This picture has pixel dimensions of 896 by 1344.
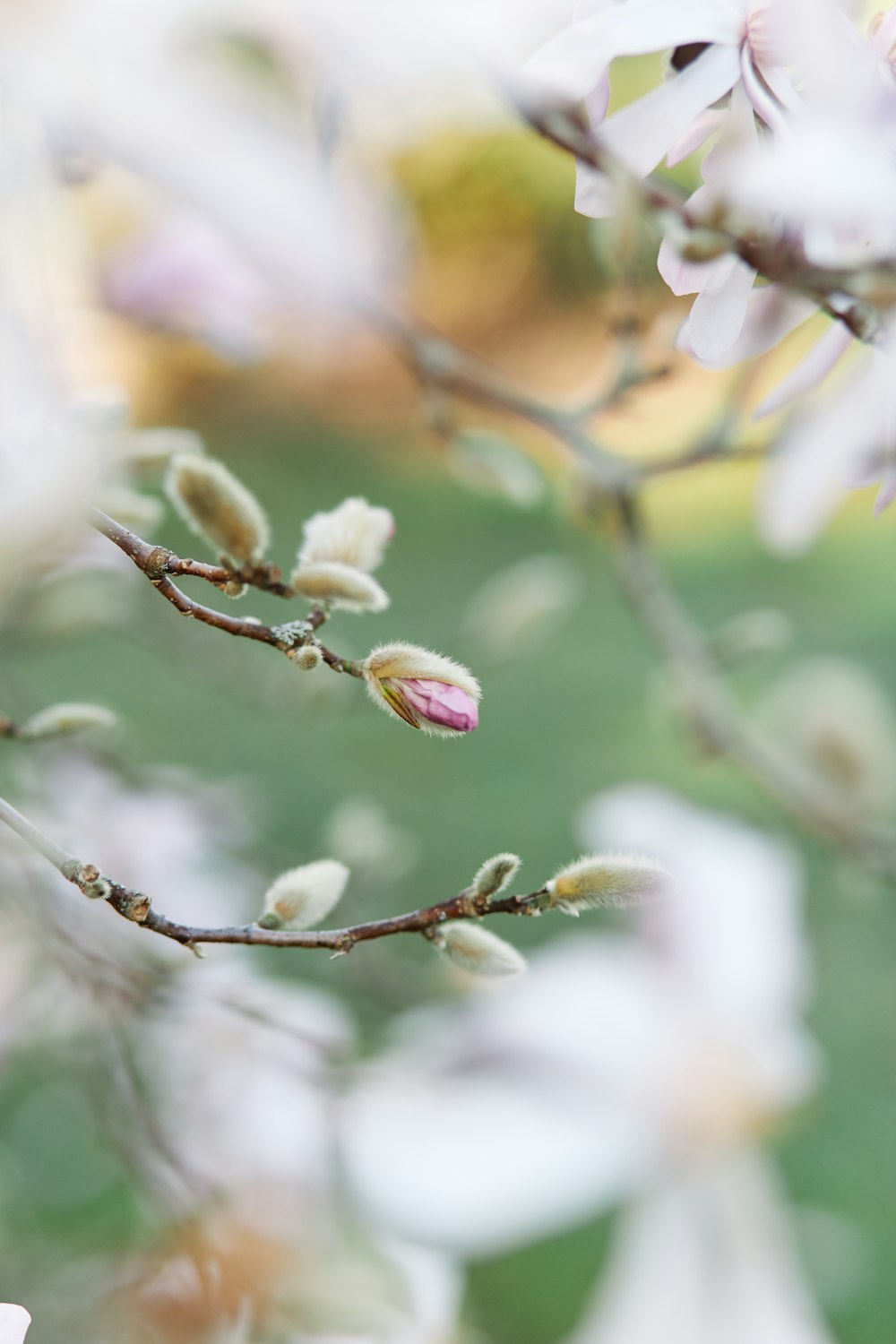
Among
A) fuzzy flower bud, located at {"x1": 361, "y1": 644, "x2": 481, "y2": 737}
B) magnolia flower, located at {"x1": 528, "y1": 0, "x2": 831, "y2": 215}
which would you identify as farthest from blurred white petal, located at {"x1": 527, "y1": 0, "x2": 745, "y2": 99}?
fuzzy flower bud, located at {"x1": 361, "y1": 644, "x2": 481, "y2": 737}

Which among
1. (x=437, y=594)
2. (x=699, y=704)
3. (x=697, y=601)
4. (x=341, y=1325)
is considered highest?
(x=697, y=601)

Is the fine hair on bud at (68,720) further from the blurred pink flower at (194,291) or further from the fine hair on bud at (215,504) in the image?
the blurred pink flower at (194,291)

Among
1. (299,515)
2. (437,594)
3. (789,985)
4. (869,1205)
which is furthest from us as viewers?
(437,594)

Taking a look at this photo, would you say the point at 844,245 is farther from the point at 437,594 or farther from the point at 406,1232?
the point at 437,594

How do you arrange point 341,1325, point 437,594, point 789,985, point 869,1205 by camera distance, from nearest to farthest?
point 341,1325, point 789,985, point 869,1205, point 437,594

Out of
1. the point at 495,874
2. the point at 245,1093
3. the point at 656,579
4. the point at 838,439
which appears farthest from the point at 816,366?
the point at 245,1093

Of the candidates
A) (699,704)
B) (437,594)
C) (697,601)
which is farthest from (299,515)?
(699,704)

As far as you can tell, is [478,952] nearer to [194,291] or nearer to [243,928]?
[243,928]
